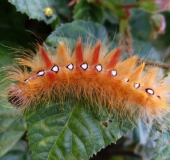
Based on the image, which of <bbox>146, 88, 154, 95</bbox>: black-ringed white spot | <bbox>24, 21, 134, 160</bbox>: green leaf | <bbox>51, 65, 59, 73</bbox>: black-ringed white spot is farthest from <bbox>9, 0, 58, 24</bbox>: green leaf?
<bbox>146, 88, 154, 95</bbox>: black-ringed white spot

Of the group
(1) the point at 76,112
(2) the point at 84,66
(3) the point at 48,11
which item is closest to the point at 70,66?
(2) the point at 84,66

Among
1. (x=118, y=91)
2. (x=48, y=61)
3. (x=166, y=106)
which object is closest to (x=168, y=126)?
(x=166, y=106)

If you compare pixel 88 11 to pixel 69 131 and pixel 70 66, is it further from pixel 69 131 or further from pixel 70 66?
pixel 69 131

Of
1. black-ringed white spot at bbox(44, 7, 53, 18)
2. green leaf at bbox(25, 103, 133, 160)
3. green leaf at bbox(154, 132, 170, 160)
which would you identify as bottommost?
green leaf at bbox(154, 132, 170, 160)

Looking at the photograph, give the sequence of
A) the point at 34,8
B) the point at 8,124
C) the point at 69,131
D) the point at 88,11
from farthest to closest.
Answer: the point at 88,11, the point at 8,124, the point at 34,8, the point at 69,131

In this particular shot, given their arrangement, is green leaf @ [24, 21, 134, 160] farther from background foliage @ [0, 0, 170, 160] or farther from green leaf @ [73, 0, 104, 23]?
green leaf @ [73, 0, 104, 23]

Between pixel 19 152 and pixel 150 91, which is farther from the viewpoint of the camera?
pixel 19 152
